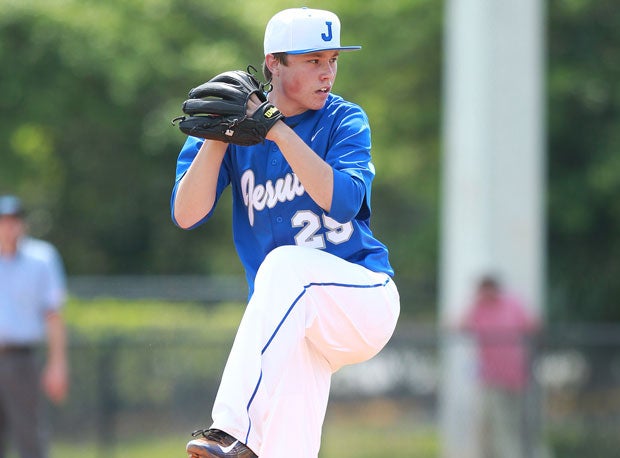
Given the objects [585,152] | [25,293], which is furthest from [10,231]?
[585,152]

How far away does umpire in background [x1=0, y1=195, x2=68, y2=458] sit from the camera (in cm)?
865

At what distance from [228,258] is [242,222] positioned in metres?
15.6

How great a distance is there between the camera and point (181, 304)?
→ 16.8 m

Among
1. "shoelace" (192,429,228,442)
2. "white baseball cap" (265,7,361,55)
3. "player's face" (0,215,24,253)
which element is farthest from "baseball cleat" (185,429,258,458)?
"player's face" (0,215,24,253)

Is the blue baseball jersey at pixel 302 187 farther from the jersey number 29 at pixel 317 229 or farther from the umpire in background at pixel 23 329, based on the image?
the umpire in background at pixel 23 329

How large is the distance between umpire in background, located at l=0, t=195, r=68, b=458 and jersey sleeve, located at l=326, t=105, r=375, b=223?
4605 millimetres

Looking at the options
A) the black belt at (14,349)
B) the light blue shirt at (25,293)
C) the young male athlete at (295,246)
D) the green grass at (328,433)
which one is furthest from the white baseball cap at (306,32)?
the green grass at (328,433)

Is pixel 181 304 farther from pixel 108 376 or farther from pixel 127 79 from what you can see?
pixel 108 376

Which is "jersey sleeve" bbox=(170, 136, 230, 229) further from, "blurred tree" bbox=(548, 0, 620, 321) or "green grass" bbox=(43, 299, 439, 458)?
"blurred tree" bbox=(548, 0, 620, 321)

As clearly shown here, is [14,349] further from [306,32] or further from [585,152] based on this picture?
[585,152]

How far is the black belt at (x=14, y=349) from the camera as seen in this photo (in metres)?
8.73

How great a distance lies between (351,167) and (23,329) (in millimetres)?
4989

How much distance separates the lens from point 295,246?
14.3 feet

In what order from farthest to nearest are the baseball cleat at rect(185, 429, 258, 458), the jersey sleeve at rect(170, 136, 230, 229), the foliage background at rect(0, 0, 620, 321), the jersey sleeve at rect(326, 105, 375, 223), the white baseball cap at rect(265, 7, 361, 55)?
the foliage background at rect(0, 0, 620, 321), the jersey sleeve at rect(170, 136, 230, 229), the white baseball cap at rect(265, 7, 361, 55), the jersey sleeve at rect(326, 105, 375, 223), the baseball cleat at rect(185, 429, 258, 458)
